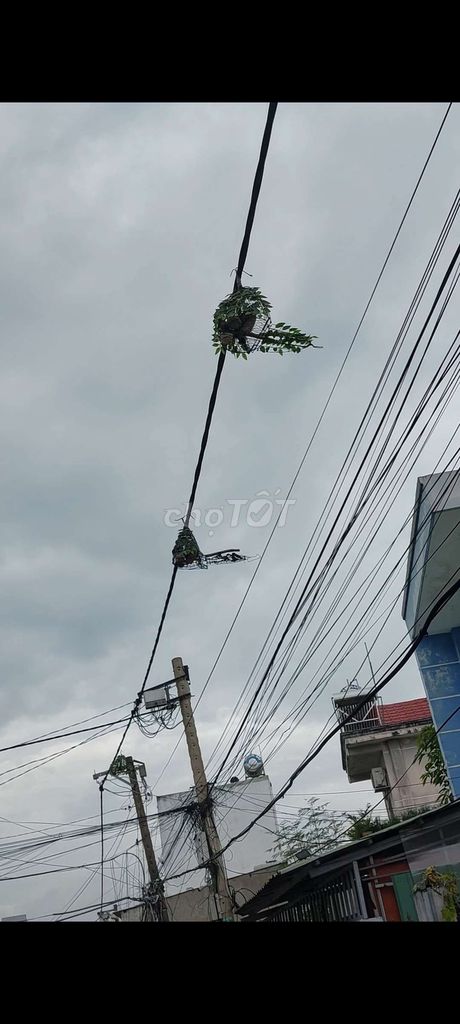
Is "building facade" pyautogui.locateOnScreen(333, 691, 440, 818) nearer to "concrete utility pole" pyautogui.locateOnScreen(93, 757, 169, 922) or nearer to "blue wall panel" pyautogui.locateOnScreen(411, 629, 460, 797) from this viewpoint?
"concrete utility pole" pyautogui.locateOnScreen(93, 757, 169, 922)

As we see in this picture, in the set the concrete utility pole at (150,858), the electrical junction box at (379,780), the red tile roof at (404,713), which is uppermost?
the red tile roof at (404,713)

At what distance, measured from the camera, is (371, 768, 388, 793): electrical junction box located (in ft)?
70.7

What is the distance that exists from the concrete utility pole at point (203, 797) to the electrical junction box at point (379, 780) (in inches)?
391

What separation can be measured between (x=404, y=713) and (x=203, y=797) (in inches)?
503

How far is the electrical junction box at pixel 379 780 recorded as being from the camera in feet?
70.7

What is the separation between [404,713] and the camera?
23.8 metres

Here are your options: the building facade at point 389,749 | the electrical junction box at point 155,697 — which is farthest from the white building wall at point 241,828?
the electrical junction box at point 155,697

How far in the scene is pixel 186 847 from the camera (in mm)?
26250

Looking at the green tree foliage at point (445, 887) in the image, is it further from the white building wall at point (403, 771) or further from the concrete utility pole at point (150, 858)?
the white building wall at point (403, 771)
